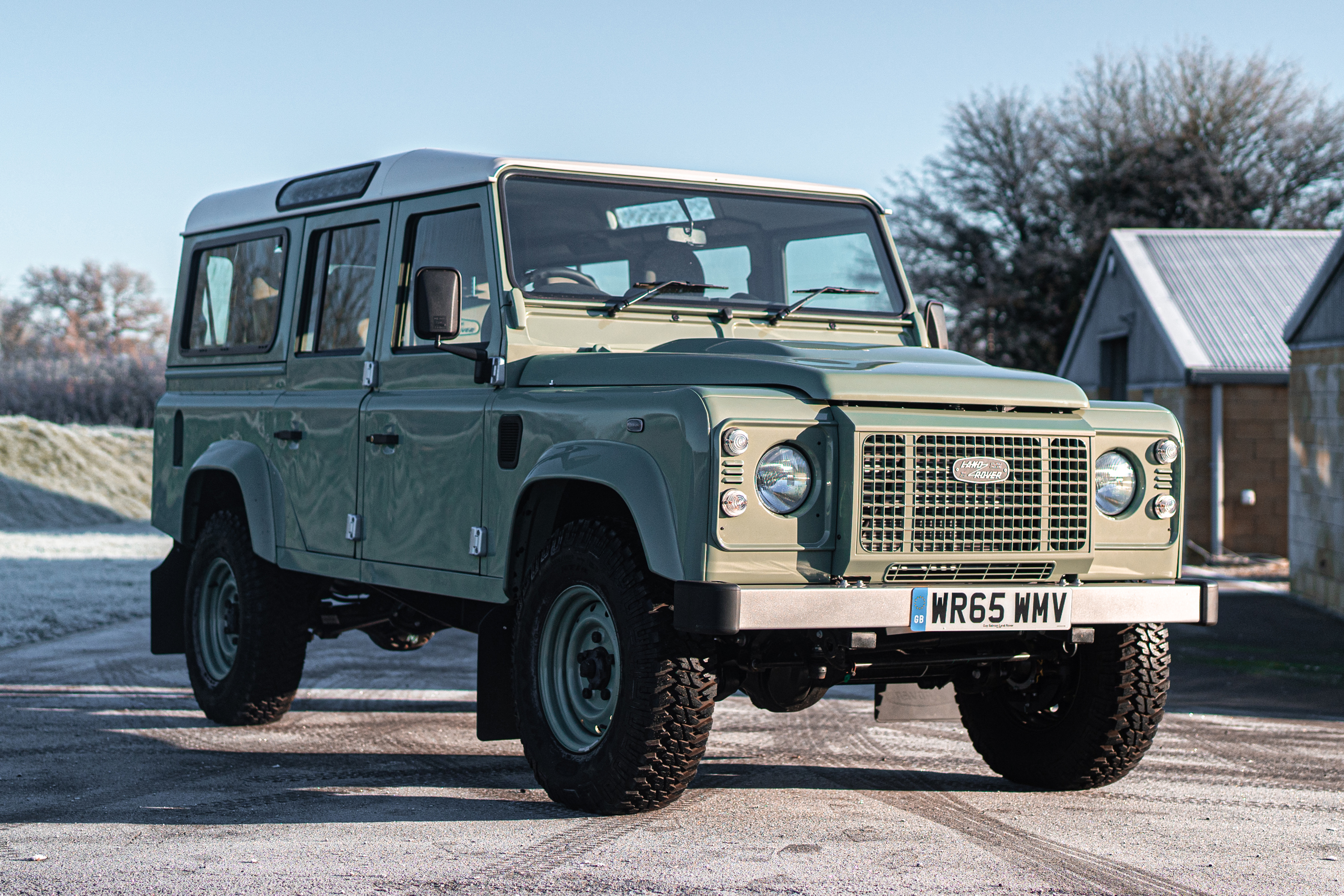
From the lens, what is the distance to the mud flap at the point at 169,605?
336 inches

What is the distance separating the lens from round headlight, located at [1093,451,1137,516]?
224 inches

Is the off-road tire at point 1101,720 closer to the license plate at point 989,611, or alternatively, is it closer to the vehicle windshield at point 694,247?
the license plate at point 989,611

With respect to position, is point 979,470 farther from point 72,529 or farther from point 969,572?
point 72,529

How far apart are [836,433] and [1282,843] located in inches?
86.0

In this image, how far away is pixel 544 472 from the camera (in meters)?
5.61

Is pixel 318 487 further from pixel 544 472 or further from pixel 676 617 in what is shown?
pixel 676 617

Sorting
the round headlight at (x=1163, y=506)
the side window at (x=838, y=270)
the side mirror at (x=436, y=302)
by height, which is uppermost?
the side window at (x=838, y=270)

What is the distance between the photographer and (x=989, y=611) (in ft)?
17.1

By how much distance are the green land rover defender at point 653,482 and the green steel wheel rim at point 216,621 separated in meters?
0.02

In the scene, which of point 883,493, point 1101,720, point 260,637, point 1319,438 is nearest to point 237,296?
point 260,637

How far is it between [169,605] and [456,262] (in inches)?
125

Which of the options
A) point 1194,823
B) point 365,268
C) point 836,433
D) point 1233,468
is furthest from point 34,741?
point 1233,468

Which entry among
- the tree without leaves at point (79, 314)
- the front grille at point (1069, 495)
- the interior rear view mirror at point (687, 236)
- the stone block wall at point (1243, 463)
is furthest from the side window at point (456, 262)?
the tree without leaves at point (79, 314)

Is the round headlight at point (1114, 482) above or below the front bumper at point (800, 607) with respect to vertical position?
above
